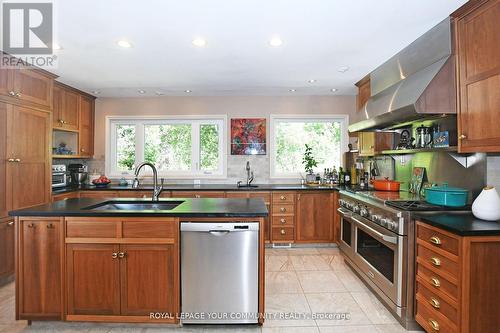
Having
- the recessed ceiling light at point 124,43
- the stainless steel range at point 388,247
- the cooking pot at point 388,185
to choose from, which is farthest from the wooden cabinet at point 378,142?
the recessed ceiling light at point 124,43

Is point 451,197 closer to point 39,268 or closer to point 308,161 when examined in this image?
point 308,161

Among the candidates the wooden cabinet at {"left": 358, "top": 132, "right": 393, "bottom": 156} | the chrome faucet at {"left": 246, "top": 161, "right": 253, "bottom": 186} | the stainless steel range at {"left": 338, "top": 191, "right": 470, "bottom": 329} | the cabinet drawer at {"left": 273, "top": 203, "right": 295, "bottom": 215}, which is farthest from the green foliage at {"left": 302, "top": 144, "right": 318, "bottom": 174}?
the stainless steel range at {"left": 338, "top": 191, "right": 470, "bottom": 329}

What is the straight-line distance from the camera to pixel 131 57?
3.03 meters

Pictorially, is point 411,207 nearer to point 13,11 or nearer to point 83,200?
point 83,200

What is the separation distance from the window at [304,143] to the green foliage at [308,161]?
0.08 m

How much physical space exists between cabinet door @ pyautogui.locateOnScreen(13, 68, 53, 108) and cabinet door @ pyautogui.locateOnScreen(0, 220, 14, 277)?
4.67 feet

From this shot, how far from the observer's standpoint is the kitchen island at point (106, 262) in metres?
2.12

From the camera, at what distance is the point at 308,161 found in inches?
183

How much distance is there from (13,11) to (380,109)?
3.27 meters

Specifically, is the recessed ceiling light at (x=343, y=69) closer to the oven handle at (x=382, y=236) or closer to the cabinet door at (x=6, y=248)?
the oven handle at (x=382, y=236)

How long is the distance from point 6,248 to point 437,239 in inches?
159

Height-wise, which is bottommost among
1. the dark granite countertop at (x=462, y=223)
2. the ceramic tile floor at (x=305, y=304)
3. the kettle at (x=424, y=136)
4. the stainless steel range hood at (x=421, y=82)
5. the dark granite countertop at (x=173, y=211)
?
the ceramic tile floor at (x=305, y=304)

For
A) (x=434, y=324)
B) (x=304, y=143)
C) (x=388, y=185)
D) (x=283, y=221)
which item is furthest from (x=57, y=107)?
(x=434, y=324)

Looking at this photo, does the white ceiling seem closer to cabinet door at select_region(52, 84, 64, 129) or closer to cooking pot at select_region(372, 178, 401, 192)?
cabinet door at select_region(52, 84, 64, 129)
